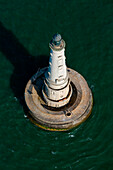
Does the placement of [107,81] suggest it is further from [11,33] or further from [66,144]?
[11,33]

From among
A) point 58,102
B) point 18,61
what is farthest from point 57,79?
point 18,61

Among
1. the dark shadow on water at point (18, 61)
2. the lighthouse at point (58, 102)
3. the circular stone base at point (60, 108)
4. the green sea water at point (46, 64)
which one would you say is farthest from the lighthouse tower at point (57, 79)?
the dark shadow on water at point (18, 61)

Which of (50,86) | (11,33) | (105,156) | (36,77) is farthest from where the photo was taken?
(11,33)

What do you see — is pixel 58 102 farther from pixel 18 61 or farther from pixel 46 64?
pixel 18 61

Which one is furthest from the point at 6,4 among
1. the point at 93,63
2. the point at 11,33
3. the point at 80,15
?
the point at 93,63

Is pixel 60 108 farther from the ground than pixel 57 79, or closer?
farther from the ground
